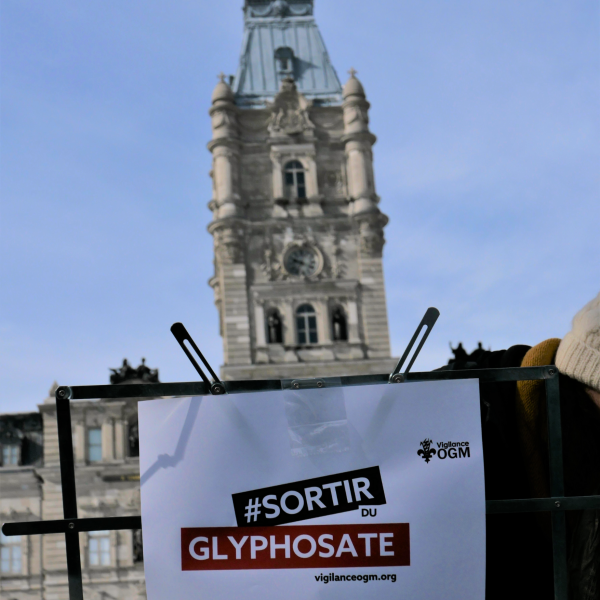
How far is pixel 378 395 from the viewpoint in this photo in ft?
12.5

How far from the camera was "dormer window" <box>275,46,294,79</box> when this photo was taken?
48.4 m

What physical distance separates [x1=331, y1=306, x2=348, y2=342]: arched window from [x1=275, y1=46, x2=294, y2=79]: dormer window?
13403mm

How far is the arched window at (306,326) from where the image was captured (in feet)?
139

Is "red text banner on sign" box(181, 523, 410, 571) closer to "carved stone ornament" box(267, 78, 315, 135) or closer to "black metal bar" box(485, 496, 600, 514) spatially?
"black metal bar" box(485, 496, 600, 514)

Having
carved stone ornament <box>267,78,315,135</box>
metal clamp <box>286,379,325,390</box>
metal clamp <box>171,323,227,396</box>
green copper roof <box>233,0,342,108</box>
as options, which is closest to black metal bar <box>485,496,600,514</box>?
metal clamp <box>286,379,325,390</box>

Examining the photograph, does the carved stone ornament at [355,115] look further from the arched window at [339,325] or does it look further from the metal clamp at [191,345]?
the metal clamp at [191,345]

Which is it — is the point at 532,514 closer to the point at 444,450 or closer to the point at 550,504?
the point at 550,504

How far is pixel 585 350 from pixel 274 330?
38385mm

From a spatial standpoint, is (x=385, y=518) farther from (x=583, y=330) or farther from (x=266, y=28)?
(x=266, y=28)

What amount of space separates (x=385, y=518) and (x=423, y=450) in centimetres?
32

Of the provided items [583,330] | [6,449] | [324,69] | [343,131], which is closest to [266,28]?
[324,69]

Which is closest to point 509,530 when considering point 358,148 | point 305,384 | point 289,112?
point 305,384

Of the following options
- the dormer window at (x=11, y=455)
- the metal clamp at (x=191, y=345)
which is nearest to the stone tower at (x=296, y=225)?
the dormer window at (x=11, y=455)

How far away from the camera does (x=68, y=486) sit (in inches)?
147
